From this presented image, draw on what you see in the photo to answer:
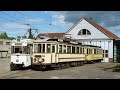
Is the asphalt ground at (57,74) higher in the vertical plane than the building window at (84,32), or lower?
lower

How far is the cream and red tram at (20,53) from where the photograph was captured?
25156mm

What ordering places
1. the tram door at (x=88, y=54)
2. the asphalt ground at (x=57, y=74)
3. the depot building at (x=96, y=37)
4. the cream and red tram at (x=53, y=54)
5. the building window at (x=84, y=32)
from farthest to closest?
the building window at (x=84, y=32) → the depot building at (x=96, y=37) → the tram door at (x=88, y=54) → the cream and red tram at (x=53, y=54) → the asphalt ground at (x=57, y=74)

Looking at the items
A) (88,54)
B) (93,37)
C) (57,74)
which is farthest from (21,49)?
(93,37)

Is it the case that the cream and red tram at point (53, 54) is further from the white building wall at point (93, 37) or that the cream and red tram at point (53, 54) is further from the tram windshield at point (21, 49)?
the white building wall at point (93, 37)

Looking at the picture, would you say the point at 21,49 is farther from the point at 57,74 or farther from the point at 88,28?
the point at 88,28

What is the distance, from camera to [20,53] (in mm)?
25328

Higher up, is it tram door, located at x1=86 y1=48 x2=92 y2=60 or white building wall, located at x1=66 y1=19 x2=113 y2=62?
white building wall, located at x1=66 y1=19 x2=113 y2=62

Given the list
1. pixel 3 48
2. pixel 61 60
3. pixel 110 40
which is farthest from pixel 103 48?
pixel 3 48

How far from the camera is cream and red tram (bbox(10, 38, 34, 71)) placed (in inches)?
990

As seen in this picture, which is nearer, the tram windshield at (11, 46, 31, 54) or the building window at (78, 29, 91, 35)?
the tram windshield at (11, 46, 31, 54)

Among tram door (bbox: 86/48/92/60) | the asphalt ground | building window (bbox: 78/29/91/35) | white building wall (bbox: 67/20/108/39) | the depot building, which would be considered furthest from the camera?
building window (bbox: 78/29/91/35)

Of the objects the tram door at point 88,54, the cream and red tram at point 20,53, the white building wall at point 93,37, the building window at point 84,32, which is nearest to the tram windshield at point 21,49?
the cream and red tram at point 20,53

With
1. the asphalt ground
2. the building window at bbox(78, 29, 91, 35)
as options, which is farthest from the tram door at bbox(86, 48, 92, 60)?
the building window at bbox(78, 29, 91, 35)

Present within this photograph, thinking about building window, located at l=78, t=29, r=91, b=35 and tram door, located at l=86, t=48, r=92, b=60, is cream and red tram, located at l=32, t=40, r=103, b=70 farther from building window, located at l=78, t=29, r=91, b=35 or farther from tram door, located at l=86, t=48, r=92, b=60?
building window, located at l=78, t=29, r=91, b=35
